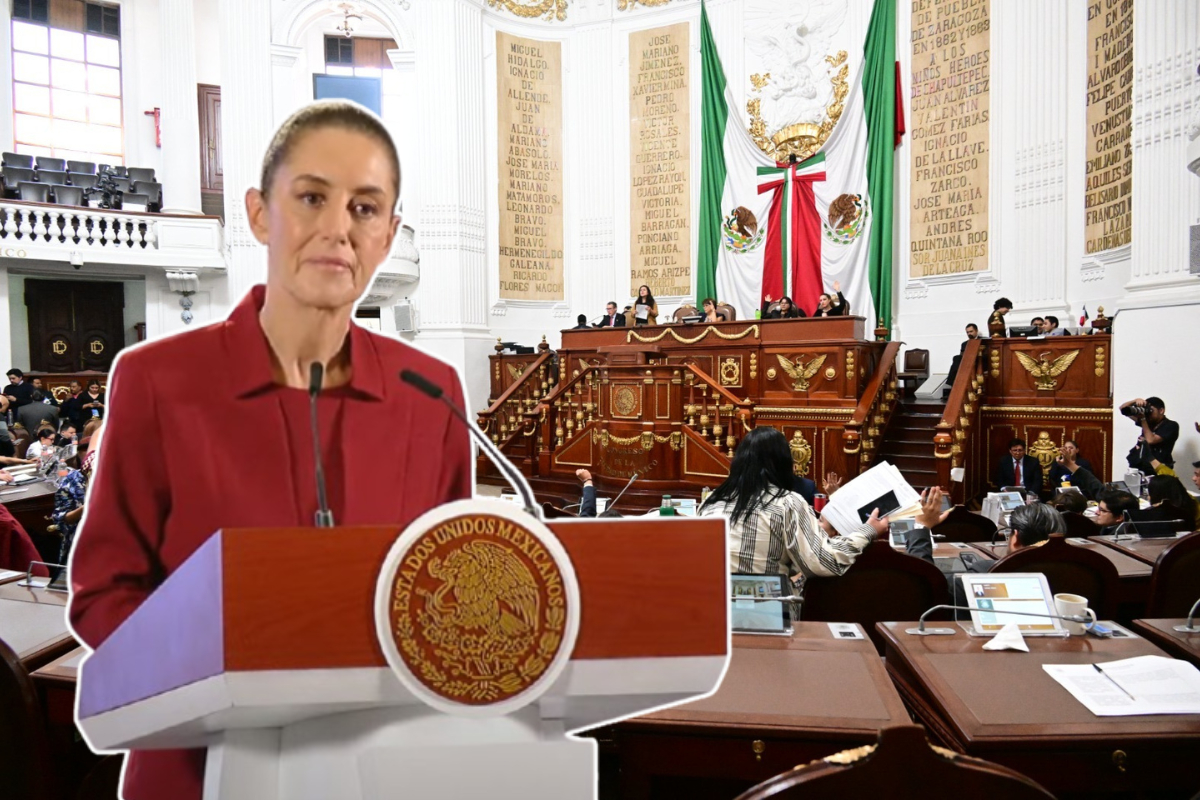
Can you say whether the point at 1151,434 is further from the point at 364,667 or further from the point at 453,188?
the point at 453,188

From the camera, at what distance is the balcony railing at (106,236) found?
1059cm

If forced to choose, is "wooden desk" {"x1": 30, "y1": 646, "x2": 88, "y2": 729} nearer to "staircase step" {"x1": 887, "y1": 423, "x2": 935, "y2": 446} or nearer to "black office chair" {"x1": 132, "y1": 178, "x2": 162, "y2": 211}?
"staircase step" {"x1": 887, "y1": 423, "x2": 935, "y2": 446}

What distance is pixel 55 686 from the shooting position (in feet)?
6.05

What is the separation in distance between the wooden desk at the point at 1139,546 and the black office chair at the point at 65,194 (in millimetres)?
13103

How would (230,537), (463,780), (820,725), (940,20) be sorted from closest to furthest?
(230,537)
(463,780)
(820,725)
(940,20)

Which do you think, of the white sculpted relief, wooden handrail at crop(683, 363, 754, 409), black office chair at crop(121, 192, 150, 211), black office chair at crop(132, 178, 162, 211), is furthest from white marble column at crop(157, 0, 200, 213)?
wooden handrail at crop(683, 363, 754, 409)

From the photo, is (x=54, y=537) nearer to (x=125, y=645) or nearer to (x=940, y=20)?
(x=125, y=645)

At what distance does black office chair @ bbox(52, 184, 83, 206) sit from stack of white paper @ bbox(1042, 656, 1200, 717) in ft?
43.8

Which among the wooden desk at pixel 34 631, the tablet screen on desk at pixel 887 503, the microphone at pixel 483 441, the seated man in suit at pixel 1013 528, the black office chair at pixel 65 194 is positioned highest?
the black office chair at pixel 65 194

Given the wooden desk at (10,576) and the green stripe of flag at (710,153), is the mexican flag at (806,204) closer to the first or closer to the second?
the green stripe of flag at (710,153)

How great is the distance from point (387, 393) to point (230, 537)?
0.38 meters

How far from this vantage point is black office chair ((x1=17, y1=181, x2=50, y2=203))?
36.1ft

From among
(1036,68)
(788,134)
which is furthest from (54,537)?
(1036,68)

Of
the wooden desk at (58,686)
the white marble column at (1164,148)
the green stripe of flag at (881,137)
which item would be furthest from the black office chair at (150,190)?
the white marble column at (1164,148)
